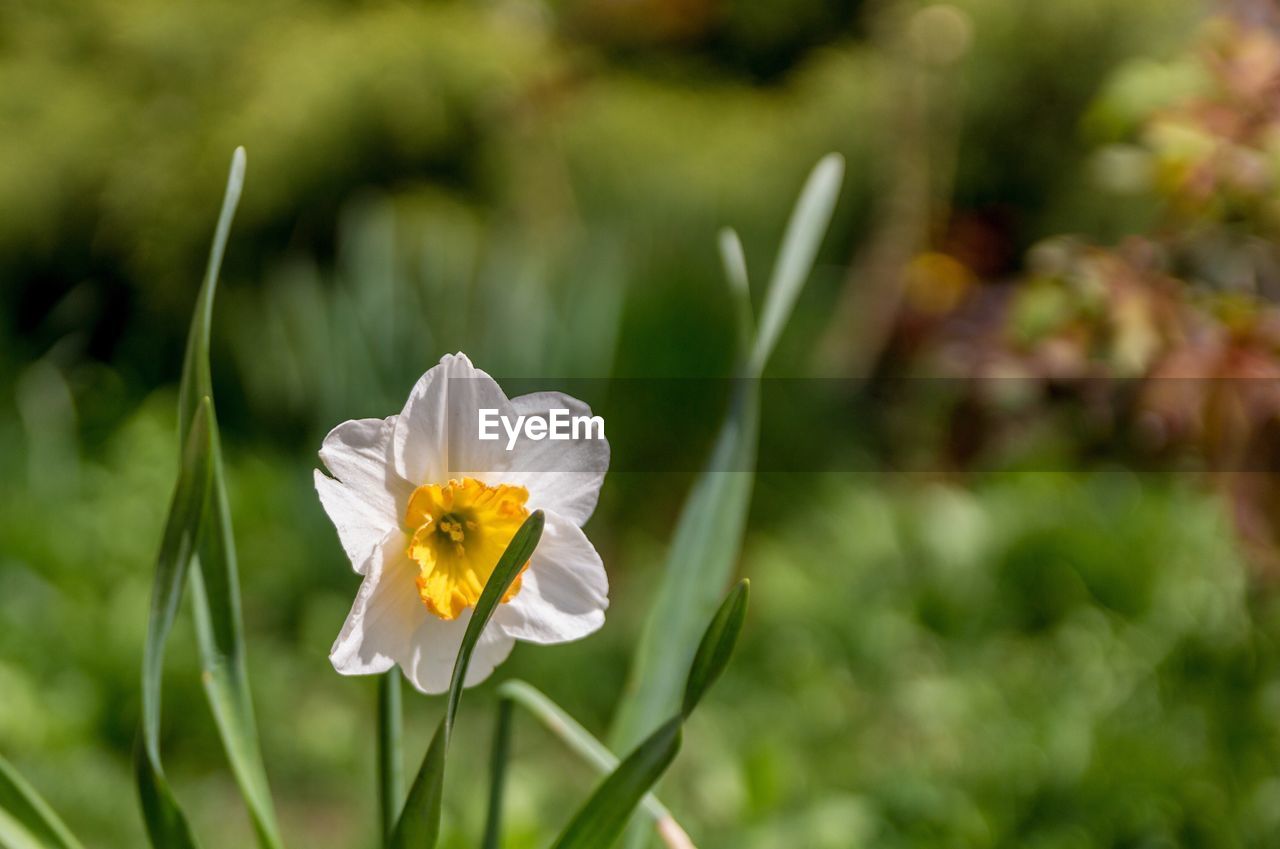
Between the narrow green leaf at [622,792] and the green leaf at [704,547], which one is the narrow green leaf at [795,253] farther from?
the narrow green leaf at [622,792]

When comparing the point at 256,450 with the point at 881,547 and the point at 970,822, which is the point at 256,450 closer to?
the point at 881,547

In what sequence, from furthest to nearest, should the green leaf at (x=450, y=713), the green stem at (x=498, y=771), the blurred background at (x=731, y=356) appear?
the blurred background at (x=731, y=356) < the green stem at (x=498, y=771) < the green leaf at (x=450, y=713)

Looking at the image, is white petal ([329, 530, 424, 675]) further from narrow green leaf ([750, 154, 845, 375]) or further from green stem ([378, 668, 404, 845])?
narrow green leaf ([750, 154, 845, 375])

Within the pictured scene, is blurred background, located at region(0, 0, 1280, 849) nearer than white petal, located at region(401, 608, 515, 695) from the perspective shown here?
No

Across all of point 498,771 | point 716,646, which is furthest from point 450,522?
point 498,771

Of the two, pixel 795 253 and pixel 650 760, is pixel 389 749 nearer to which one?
pixel 650 760

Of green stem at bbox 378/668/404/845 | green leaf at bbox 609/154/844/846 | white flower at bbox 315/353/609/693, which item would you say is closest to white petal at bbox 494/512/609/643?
white flower at bbox 315/353/609/693

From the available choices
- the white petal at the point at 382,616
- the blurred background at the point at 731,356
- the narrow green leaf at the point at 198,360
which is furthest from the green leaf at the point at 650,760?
the blurred background at the point at 731,356
